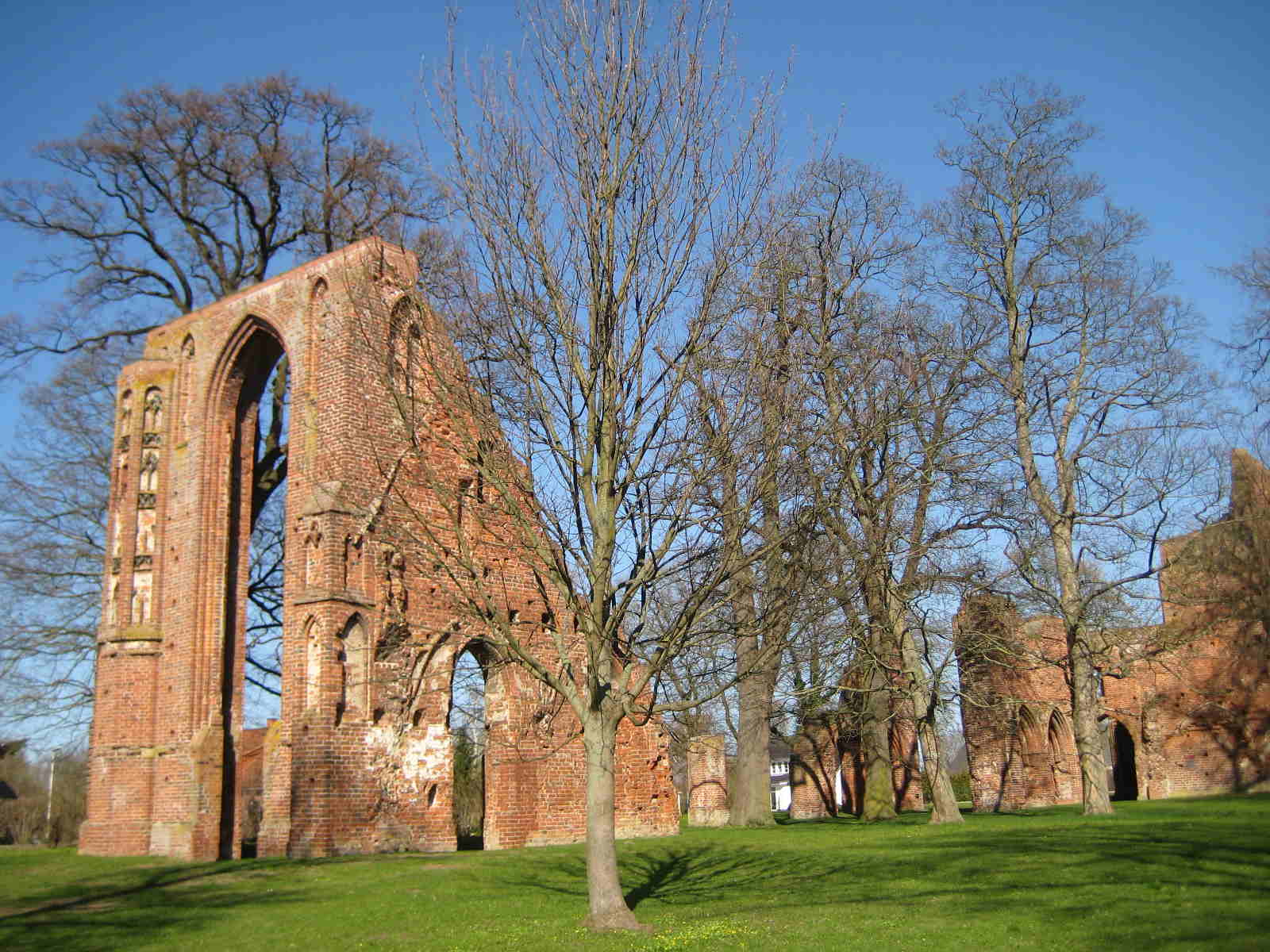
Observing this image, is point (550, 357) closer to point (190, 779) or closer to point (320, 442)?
point (320, 442)

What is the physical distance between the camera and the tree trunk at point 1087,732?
19.3m

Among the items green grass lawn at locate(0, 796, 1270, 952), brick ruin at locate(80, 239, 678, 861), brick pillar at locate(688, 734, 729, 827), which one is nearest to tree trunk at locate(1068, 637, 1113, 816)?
green grass lawn at locate(0, 796, 1270, 952)

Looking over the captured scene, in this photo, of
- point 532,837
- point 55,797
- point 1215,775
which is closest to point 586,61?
point 532,837

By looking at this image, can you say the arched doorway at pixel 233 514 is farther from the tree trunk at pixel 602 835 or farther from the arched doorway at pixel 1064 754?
the arched doorway at pixel 1064 754

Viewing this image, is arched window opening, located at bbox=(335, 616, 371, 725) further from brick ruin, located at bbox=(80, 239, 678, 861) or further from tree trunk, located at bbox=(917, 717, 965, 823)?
tree trunk, located at bbox=(917, 717, 965, 823)

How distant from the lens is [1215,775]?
88.3ft

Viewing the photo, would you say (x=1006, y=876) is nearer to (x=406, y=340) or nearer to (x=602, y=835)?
(x=602, y=835)

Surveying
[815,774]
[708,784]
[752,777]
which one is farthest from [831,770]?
[752,777]

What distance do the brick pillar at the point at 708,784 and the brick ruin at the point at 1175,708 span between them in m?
6.68

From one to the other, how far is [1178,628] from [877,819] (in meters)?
9.08

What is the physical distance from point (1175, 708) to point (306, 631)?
831 inches

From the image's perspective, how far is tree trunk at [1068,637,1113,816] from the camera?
1933cm

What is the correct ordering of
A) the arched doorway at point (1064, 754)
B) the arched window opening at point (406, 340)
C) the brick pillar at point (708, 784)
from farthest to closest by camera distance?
the brick pillar at point (708, 784) → the arched doorway at point (1064, 754) → the arched window opening at point (406, 340)

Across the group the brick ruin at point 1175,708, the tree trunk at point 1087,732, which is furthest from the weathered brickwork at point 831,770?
the tree trunk at point 1087,732
